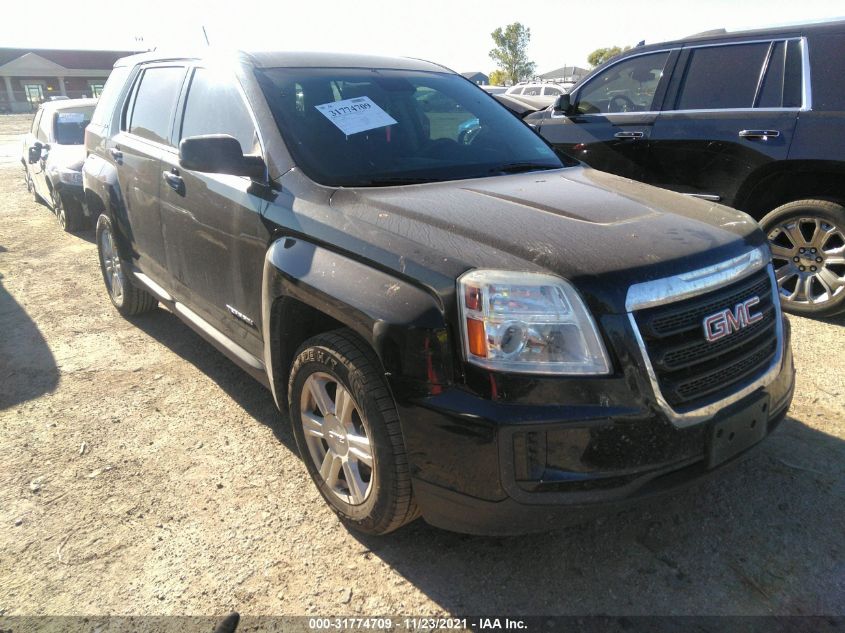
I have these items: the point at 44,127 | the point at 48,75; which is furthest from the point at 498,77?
the point at 44,127

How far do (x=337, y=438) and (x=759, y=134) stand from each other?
12.5 feet

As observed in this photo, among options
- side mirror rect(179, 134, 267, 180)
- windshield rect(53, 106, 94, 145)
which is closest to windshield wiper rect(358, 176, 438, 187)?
side mirror rect(179, 134, 267, 180)

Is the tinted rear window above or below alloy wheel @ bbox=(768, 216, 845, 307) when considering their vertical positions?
above

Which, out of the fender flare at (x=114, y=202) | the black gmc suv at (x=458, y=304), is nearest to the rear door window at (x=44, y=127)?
the fender flare at (x=114, y=202)

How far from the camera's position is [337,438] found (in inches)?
94.4

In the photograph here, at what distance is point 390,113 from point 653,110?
295 cm

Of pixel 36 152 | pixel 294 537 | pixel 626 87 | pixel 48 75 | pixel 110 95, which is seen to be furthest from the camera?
pixel 48 75

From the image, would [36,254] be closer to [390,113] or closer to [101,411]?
[101,411]

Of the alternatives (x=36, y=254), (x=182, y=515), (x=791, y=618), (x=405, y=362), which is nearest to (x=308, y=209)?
(x=405, y=362)

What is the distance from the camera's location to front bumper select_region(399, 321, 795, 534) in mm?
1826

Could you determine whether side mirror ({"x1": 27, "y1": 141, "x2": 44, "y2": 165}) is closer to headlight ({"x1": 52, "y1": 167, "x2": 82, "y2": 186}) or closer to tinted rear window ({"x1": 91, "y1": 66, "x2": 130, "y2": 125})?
headlight ({"x1": 52, "y1": 167, "x2": 82, "y2": 186})

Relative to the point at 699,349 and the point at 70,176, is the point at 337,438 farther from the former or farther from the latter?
the point at 70,176

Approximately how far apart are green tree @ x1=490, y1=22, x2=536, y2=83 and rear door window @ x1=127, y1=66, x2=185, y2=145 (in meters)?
63.6

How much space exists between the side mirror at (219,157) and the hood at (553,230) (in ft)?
1.49
